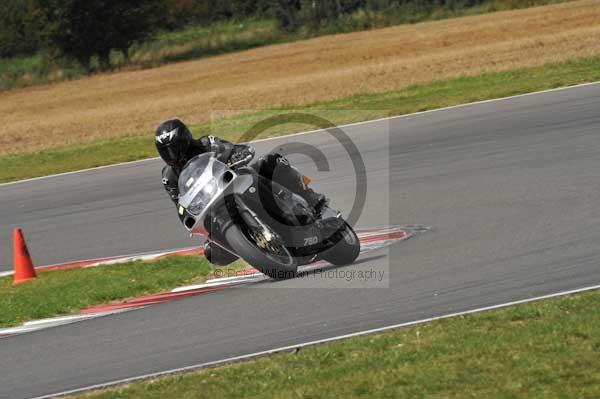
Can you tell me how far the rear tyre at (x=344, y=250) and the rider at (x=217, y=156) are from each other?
32cm

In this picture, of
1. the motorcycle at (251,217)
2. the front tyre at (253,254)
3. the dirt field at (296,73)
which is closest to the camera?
the front tyre at (253,254)

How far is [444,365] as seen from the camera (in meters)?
6.38

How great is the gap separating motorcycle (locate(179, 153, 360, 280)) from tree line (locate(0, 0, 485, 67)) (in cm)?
4912

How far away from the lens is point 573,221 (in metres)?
10.0

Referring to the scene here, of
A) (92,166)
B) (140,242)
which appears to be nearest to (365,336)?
(140,242)

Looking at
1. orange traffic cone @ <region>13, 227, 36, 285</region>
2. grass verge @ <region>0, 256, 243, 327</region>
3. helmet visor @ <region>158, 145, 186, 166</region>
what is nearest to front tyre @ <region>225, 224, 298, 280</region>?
helmet visor @ <region>158, 145, 186, 166</region>

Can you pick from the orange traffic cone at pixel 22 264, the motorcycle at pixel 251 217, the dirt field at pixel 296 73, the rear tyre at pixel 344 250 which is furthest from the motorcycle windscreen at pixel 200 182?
the dirt field at pixel 296 73

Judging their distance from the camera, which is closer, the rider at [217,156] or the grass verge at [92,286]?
the rider at [217,156]

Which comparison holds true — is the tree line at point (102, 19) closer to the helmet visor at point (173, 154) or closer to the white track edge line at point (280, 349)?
the helmet visor at point (173, 154)

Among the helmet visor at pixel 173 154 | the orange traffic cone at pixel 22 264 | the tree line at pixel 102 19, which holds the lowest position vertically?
the tree line at pixel 102 19

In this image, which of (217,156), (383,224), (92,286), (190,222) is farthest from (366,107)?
(190,222)

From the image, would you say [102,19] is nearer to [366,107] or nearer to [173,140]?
[366,107]

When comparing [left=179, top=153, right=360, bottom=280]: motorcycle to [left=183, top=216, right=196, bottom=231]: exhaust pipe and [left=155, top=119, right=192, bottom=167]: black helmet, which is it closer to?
[left=183, top=216, right=196, bottom=231]: exhaust pipe

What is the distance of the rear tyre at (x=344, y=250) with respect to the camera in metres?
9.62
